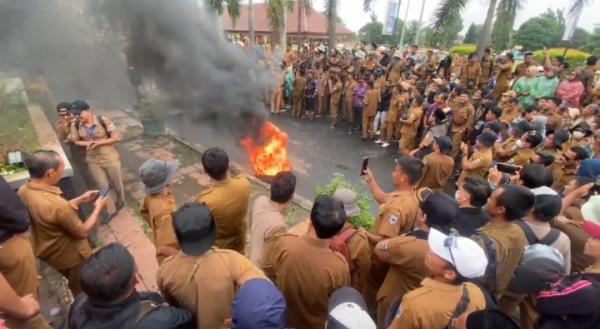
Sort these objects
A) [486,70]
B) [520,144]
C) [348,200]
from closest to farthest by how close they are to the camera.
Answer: [348,200] → [520,144] → [486,70]

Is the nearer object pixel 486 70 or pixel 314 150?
pixel 314 150

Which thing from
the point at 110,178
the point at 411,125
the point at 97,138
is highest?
the point at 97,138

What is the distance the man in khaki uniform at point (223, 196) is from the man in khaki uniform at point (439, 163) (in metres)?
2.86

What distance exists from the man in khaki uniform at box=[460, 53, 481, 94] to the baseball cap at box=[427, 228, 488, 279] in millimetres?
10797

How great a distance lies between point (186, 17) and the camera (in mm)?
8820

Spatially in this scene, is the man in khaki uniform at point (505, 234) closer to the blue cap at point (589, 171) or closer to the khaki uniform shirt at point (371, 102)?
the blue cap at point (589, 171)

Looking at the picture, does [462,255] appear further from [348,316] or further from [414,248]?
[348,316]

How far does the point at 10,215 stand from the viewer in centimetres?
241

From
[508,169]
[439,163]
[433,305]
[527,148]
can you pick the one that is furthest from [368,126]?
[433,305]

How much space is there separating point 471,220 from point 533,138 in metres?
3.07

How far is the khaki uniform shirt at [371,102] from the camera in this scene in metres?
10.2

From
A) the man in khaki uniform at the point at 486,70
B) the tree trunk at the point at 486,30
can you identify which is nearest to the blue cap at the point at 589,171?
the man in khaki uniform at the point at 486,70

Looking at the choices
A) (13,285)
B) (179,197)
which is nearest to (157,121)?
(179,197)

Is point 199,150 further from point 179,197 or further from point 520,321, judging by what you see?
point 520,321
